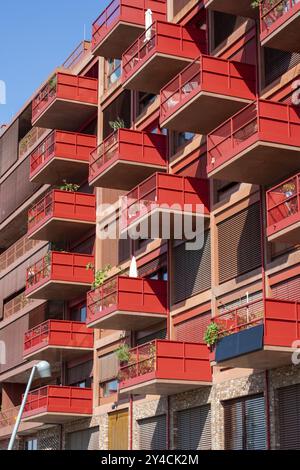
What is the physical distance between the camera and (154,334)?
124 ft

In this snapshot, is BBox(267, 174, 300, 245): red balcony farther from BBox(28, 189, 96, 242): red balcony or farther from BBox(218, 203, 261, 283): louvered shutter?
BBox(28, 189, 96, 242): red balcony

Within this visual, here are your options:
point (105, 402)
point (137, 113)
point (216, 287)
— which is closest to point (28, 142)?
point (137, 113)

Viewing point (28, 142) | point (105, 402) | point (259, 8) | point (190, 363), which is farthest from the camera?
point (28, 142)

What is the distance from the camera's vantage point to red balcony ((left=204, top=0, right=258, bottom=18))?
31875 millimetres

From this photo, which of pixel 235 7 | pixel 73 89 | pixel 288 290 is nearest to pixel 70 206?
pixel 73 89

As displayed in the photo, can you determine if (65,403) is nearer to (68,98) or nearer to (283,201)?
(68,98)

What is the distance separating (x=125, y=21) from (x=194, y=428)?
690 inches

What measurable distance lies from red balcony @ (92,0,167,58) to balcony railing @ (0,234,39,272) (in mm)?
14849

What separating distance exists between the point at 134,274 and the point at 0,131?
95.8 feet

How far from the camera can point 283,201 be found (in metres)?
27.2

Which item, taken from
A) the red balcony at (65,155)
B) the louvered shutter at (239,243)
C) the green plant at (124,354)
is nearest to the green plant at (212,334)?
the louvered shutter at (239,243)
